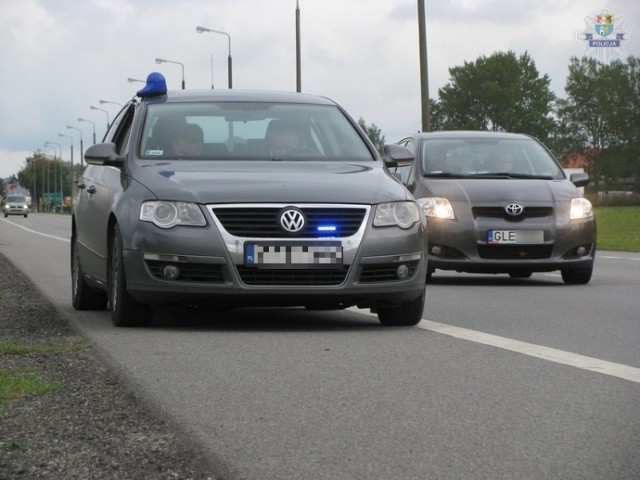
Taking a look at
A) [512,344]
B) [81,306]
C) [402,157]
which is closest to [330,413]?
[512,344]

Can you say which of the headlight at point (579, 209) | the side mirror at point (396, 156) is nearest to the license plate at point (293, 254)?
the side mirror at point (396, 156)

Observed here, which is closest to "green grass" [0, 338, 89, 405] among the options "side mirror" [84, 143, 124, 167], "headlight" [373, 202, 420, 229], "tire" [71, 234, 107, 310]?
"side mirror" [84, 143, 124, 167]

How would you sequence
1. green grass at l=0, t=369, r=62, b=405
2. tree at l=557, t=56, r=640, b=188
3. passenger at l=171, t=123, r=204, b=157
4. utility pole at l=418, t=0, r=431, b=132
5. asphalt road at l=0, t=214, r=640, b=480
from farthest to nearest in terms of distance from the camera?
1. tree at l=557, t=56, r=640, b=188
2. utility pole at l=418, t=0, r=431, b=132
3. passenger at l=171, t=123, r=204, b=157
4. green grass at l=0, t=369, r=62, b=405
5. asphalt road at l=0, t=214, r=640, b=480

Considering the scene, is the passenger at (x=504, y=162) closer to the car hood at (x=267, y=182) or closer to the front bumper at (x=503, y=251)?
the front bumper at (x=503, y=251)

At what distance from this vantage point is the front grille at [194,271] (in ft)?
28.5

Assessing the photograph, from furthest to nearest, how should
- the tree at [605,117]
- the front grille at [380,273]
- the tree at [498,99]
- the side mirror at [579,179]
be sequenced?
the tree at [605,117] < the tree at [498,99] < the side mirror at [579,179] < the front grille at [380,273]

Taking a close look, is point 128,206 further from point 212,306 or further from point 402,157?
point 402,157

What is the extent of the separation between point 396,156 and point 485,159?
222 inches

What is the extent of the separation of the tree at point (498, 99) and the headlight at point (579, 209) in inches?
3824

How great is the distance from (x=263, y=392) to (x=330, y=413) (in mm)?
637

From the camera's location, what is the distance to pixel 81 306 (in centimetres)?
1078

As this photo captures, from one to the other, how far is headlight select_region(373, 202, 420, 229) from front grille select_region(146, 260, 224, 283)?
1014 millimetres

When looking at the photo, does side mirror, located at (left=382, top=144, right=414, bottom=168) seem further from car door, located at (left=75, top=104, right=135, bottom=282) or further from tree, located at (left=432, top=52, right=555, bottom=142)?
tree, located at (left=432, top=52, right=555, bottom=142)

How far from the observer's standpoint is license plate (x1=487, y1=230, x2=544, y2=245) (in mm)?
14203
